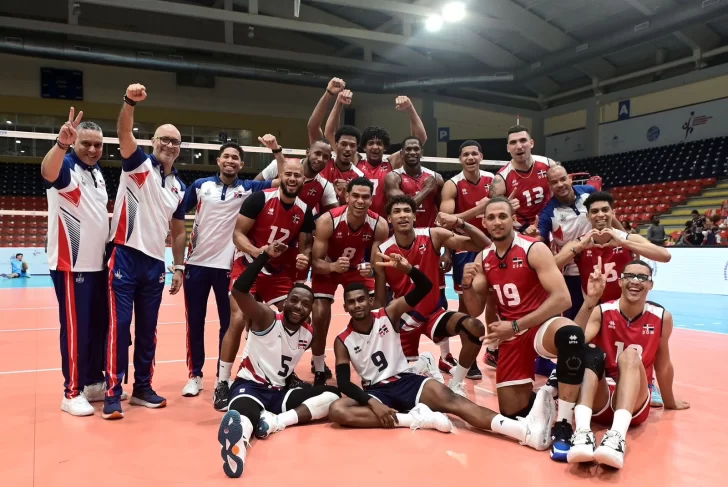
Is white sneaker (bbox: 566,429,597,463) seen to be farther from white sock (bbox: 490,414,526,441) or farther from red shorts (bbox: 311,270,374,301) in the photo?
red shorts (bbox: 311,270,374,301)

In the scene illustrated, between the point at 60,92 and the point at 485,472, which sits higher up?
the point at 60,92

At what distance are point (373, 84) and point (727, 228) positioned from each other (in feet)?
47.9

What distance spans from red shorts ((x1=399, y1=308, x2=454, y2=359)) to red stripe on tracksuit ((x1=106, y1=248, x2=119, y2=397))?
86.2 inches

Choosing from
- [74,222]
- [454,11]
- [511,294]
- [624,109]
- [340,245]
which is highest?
[454,11]

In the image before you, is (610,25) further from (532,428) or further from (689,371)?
(532,428)

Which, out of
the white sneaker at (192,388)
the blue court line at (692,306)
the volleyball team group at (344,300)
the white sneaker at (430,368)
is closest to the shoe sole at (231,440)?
the volleyball team group at (344,300)

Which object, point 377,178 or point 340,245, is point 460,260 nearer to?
point 377,178

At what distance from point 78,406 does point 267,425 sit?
1481 millimetres

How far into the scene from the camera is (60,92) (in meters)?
23.4

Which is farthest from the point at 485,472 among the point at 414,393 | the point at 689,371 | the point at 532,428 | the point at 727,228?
the point at 727,228

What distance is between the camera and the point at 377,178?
5930mm

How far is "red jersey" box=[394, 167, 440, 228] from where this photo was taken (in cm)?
561

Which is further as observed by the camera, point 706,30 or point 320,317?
point 706,30

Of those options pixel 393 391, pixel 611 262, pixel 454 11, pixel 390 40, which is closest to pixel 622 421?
pixel 393 391
